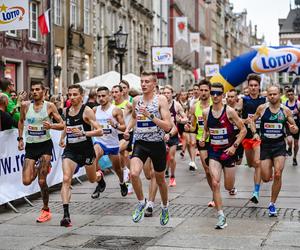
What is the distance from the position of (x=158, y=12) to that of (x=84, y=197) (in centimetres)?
4484

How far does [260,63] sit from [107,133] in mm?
8906

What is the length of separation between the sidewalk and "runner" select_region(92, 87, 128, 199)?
0.89 ft

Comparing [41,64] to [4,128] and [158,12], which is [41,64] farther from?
[158,12]

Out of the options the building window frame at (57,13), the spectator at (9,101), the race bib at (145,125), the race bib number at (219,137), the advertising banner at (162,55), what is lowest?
the race bib number at (219,137)

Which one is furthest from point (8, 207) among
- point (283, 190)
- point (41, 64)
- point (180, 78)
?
point (180, 78)

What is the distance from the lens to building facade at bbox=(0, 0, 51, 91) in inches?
942

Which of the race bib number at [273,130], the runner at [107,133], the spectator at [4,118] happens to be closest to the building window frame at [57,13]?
the runner at [107,133]

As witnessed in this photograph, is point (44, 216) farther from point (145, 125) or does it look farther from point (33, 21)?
point (33, 21)

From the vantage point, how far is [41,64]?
88.3 feet

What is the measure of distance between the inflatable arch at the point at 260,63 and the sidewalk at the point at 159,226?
25.6 feet

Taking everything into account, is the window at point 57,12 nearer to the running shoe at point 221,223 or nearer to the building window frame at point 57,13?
the building window frame at point 57,13

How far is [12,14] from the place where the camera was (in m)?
13.2

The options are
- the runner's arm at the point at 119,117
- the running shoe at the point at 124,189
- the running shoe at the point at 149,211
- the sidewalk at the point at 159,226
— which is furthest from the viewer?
the running shoe at the point at 124,189

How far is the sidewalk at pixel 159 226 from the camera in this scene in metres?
7.34
